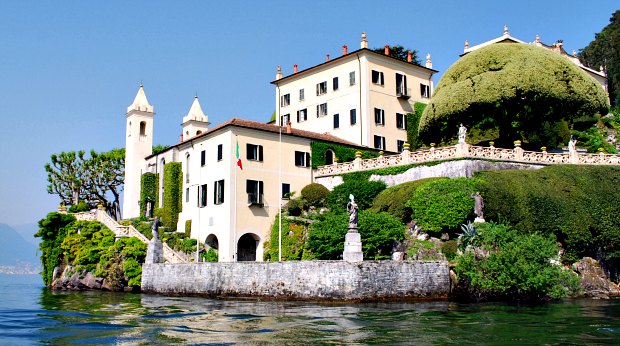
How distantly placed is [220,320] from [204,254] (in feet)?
76.7

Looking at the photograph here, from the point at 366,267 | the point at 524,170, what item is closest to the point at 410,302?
the point at 366,267

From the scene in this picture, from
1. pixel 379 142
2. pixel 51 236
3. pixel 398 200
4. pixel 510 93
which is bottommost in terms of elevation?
pixel 51 236

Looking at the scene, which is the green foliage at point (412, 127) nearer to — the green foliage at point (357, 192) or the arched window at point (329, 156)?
the arched window at point (329, 156)

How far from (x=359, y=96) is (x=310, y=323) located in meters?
34.3

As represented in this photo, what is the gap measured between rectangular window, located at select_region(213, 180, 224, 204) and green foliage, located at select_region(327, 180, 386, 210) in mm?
7997

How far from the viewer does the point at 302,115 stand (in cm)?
5856

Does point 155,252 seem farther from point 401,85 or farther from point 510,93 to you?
point 401,85

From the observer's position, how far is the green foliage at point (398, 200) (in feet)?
129

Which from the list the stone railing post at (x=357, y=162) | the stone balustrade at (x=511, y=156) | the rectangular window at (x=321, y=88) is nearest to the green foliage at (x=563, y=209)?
the stone balustrade at (x=511, y=156)

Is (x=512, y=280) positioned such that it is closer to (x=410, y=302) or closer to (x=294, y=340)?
(x=410, y=302)

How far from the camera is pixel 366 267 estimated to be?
29.6 metres

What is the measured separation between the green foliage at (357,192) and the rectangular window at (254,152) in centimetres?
620

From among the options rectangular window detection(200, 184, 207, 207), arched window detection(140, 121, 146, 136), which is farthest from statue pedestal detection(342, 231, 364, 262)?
arched window detection(140, 121, 146, 136)

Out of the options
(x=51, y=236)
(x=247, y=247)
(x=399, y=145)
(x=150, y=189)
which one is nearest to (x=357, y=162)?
(x=399, y=145)
